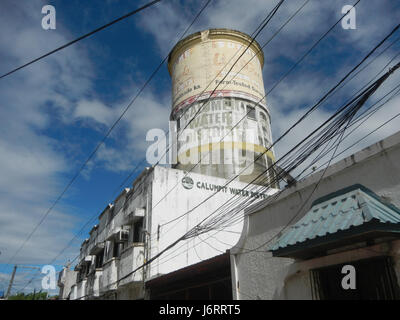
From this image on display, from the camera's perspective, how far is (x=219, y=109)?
2302 cm

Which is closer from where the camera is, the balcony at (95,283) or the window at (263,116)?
the balcony at (95,283)

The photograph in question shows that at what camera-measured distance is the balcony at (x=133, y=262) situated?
15.3m

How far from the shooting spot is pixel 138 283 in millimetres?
15484

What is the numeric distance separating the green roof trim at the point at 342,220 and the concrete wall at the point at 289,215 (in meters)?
0.33

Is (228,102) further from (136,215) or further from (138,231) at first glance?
(138,231)

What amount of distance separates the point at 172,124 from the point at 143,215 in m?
9.51

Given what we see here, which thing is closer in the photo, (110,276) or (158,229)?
(158,229)

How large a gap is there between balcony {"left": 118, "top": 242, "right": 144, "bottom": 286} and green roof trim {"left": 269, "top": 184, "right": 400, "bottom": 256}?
9.34m

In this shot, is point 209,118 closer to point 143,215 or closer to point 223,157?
point 223,157

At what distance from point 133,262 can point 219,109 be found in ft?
38.0

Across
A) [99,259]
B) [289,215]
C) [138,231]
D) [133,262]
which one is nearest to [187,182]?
[138,231]

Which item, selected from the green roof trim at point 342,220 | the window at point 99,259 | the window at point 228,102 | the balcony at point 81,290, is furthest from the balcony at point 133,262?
the window at point 228,102

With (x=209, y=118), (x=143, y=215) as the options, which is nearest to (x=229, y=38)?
(x=209, y=118)

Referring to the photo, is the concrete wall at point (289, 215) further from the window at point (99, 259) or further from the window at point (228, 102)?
the window at point (99, 259)
